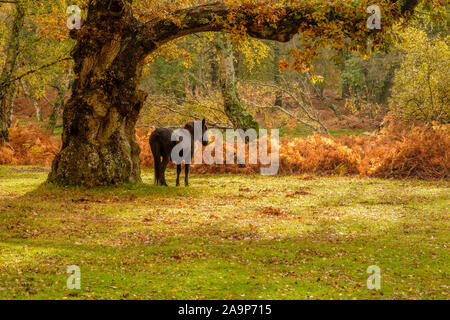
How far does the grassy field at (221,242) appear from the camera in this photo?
22.4 ft

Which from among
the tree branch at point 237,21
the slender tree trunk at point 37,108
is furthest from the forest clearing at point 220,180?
the slender tree trunk at point 37,108

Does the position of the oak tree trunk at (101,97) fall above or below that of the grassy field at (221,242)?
above

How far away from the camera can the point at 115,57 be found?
1505 cm

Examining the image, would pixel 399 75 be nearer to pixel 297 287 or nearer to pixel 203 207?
pixel 203 207

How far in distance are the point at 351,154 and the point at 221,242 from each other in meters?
13.3

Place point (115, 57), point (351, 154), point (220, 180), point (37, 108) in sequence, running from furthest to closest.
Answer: point (37, 108) < point (351, 154) < point (220, 180) < point (115, 57)

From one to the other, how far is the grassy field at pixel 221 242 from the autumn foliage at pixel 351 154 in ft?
11.9

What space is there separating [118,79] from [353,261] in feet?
30.5

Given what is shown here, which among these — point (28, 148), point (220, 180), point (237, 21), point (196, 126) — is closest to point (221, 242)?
point (237, 21)

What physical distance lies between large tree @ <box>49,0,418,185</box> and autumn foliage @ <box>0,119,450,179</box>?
7363mm

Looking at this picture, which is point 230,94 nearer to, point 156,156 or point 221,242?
point 156,156

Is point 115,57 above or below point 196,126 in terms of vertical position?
above

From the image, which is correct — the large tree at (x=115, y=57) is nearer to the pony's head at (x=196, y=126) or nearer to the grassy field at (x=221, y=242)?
the grassy field at (x=221, y=242)
